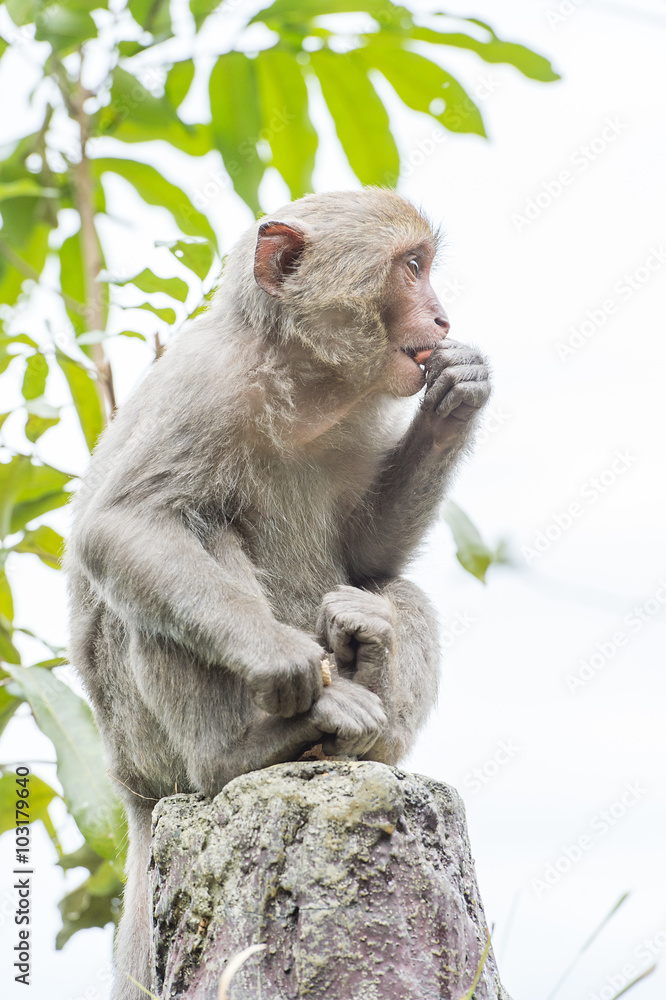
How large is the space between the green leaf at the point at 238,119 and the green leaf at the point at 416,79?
0.68 meters

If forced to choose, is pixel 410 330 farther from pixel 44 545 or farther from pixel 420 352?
pixel 44 545

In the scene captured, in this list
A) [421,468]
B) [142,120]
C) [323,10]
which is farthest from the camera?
[142,120]

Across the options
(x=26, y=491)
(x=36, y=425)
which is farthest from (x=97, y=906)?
(x=36, y=425)

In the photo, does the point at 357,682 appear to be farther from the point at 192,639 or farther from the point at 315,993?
the point at 315,993

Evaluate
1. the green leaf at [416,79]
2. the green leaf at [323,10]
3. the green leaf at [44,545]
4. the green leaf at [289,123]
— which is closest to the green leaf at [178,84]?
the green leaf at [289,123]

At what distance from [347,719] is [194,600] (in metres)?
0.58

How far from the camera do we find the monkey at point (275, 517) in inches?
123

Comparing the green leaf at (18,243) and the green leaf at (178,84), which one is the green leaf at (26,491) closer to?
the green leaf at (18,243)

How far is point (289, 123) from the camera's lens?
19.8 ft

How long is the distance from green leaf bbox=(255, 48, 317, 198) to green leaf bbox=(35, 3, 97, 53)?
3.46 ft

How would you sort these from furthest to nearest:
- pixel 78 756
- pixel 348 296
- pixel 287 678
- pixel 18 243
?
pixel 18 243 → pixel 78 756 → pixel 348 296 → pixel 287 678

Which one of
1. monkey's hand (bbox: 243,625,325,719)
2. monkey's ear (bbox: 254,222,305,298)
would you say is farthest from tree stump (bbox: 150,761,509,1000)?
monkey's ear (bbox: 254,222,305,298)

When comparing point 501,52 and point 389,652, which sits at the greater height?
point 501,52

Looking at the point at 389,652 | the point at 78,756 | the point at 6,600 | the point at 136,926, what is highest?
the point at 389,652
